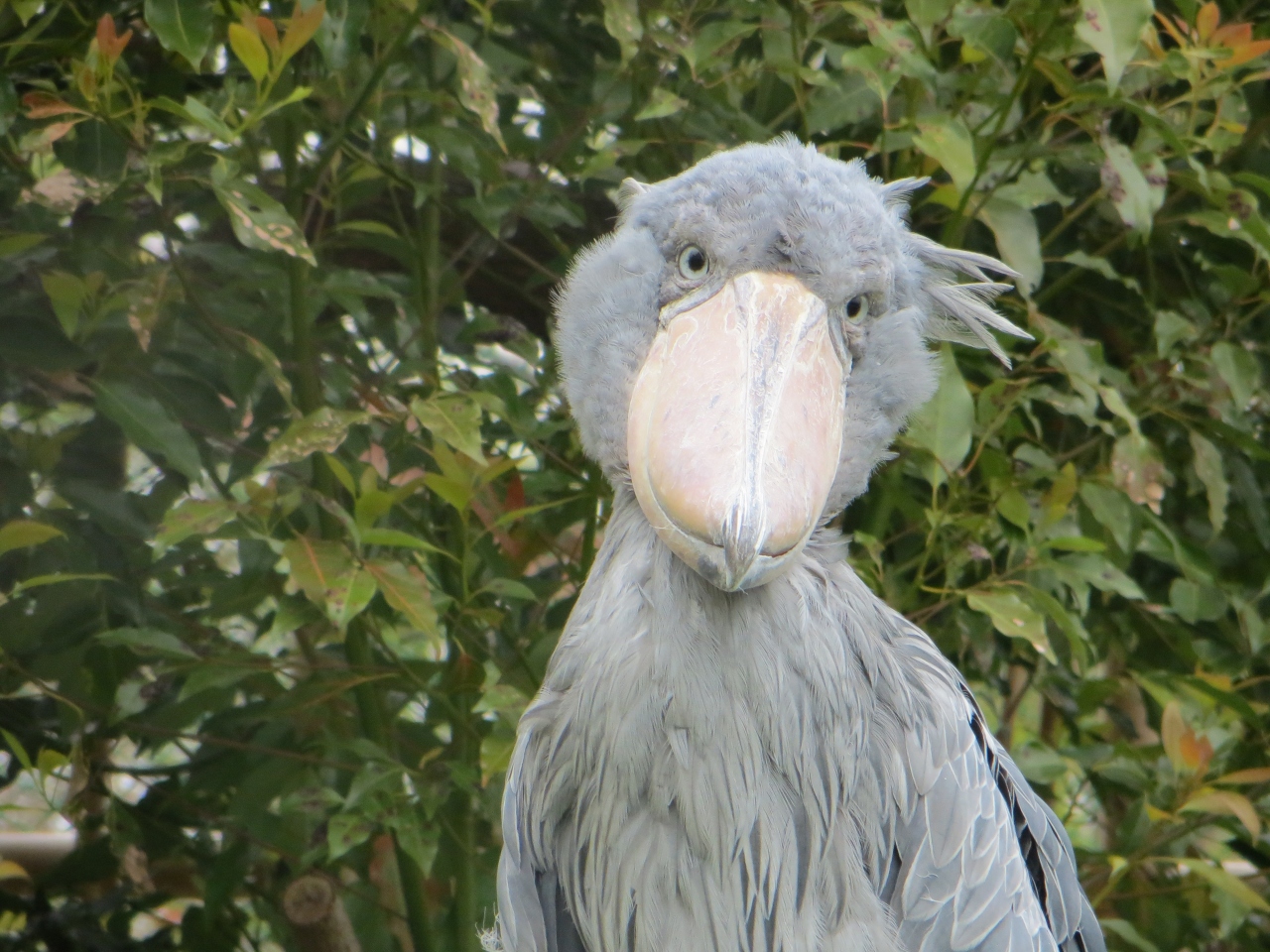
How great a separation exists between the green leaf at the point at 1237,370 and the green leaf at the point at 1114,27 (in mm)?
683

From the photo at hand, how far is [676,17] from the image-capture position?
230 centimetres

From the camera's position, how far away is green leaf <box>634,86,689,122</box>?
2.10m

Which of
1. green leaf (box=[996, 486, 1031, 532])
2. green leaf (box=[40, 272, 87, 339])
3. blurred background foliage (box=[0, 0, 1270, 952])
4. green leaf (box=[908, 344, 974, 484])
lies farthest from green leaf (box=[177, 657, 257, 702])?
green leaf (box=[996, 486, 1031, 532])

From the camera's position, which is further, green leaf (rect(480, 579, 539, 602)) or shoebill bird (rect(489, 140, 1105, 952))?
green leaf (rect(480, 579, 539, 602))

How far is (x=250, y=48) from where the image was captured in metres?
1.88

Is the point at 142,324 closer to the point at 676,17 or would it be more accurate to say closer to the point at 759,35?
the point at 676,17

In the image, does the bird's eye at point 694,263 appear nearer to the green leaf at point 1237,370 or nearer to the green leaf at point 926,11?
the green leaf at point 926,11

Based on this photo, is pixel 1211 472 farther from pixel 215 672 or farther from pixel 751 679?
pixel 215 672

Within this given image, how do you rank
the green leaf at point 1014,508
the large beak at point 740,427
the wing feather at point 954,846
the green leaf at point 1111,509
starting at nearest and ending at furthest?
the large beak at point 740,427 < the wing feather at point 954,846 < the green leaf at point 1014,508 < the green leaf at point 1111,509

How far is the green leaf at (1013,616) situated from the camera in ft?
6.81

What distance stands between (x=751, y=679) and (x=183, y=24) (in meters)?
1.26

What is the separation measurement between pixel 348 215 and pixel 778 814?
5.51ft

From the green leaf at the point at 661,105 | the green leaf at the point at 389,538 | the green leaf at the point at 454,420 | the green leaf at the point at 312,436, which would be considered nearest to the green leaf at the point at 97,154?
the green leaf at the point at 312,436

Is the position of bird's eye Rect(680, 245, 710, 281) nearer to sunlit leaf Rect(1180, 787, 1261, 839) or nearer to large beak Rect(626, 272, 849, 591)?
large beak Rect(626, 272, 849, 591)
